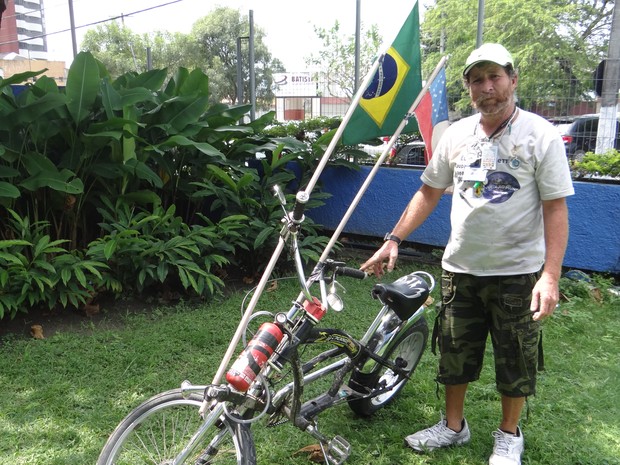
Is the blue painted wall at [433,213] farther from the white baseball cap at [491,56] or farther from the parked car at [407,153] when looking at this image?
the white baseball cap at [491,56]

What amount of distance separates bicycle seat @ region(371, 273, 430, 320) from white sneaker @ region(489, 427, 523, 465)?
72cm

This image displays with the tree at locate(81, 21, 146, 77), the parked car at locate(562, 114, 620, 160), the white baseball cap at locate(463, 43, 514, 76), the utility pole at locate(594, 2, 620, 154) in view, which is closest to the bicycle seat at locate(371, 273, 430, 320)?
the white baseball cap at locate(463, 43, 514, 76)

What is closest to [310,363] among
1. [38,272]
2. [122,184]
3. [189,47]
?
[38,272]

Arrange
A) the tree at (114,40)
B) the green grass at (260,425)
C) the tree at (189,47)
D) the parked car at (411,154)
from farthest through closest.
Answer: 1. the tree at (114,40)
2. the tree at (189,47)
3. the parked car at (411,154)
4. the green grass at (260,425)

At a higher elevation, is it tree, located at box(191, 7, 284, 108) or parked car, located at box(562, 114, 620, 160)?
tree, located at box(191, 7, 284, 108)

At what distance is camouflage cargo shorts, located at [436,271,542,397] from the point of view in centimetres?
239

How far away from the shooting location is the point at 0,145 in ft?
12.5

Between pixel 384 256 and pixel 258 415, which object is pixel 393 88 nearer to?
pixel 384 256

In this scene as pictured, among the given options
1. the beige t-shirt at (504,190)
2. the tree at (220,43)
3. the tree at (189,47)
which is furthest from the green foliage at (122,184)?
the tree at (220,43)

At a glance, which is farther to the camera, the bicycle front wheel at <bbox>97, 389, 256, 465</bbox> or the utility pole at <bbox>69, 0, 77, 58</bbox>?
the utility pole at <bbox>69, 0, 77, 58</bbox>

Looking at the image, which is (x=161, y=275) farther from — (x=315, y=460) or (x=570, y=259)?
(x=570, y=259)

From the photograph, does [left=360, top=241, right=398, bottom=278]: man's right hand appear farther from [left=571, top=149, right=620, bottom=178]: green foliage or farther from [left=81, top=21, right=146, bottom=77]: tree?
[left=81, top=21, right=146, bottom=77]: tree

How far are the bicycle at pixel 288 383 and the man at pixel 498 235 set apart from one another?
0.30 meters

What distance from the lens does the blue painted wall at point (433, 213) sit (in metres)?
4.80
